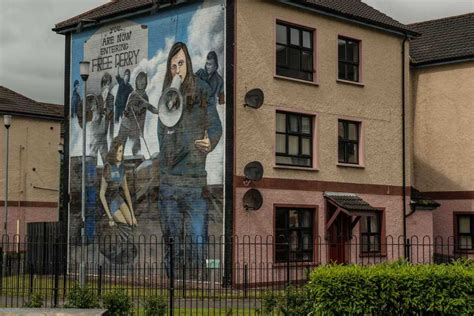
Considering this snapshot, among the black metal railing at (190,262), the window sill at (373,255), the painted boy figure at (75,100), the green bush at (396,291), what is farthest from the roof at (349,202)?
the green bush at (396,291)

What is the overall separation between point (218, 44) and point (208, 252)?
6.29 metres

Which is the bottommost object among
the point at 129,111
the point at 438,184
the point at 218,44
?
the point at 438,184

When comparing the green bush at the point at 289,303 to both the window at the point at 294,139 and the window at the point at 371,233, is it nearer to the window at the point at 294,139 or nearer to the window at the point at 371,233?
the window at the point at 294,139

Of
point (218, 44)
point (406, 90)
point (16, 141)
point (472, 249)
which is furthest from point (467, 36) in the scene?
point (16, 141)

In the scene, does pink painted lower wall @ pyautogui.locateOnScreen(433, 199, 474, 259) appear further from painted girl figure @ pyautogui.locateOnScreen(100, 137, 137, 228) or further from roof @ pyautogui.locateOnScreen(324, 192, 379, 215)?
painted girl figure @ pyautogui.locateOnScreen(100, 137, 137, 228)

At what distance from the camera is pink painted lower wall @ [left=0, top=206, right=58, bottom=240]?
40.2 metres

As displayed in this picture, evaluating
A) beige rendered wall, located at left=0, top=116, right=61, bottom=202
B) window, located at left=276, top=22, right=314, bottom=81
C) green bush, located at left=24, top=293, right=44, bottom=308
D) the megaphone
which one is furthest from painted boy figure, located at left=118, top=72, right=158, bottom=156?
beige rendered wall, located at left=0, top=116, right=61, bottom=202

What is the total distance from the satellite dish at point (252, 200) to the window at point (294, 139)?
1507 mm

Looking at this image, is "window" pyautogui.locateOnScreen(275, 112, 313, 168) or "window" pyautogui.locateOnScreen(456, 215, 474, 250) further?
"window" pyautogui.locateOnScreen(456, 215, 474, 250)

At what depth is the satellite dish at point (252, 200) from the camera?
966 inches

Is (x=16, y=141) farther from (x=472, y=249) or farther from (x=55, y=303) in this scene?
(x=55, y=303)

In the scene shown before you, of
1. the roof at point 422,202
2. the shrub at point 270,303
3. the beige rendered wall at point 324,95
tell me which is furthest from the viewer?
the roof at point 422,202

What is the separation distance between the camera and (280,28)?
26.1 meters

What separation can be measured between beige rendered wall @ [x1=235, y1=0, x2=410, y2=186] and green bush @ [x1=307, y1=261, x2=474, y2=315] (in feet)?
34.7
